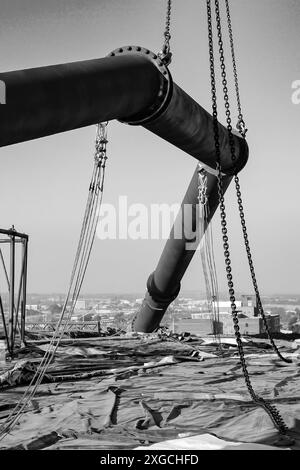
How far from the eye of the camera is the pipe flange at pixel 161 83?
877cm

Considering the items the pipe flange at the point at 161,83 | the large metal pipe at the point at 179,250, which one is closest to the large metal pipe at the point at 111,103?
the pipe flange at the point at 161,83

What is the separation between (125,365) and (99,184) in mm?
5131

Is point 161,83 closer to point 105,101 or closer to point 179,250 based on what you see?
point 105,101

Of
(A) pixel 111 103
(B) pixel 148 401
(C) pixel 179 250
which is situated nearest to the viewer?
(A) pixel 111 103

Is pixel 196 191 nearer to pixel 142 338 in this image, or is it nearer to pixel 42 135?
pixel 142 338

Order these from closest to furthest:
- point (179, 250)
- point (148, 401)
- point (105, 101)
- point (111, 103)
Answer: point (105, 101), point (111, 103), point (148, 401), point (179, 250)

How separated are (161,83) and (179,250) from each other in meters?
8.59

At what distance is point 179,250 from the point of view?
54.9 ft

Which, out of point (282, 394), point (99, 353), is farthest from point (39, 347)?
point (282, 394)

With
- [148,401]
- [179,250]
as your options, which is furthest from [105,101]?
[179,250]

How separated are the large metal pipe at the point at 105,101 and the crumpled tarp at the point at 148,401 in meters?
3.86

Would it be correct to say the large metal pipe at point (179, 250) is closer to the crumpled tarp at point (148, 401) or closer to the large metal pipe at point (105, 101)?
the crumpled tarp at point (148, 401)

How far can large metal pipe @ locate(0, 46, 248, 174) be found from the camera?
18.2ft

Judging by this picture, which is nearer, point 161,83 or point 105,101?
point 105,101
